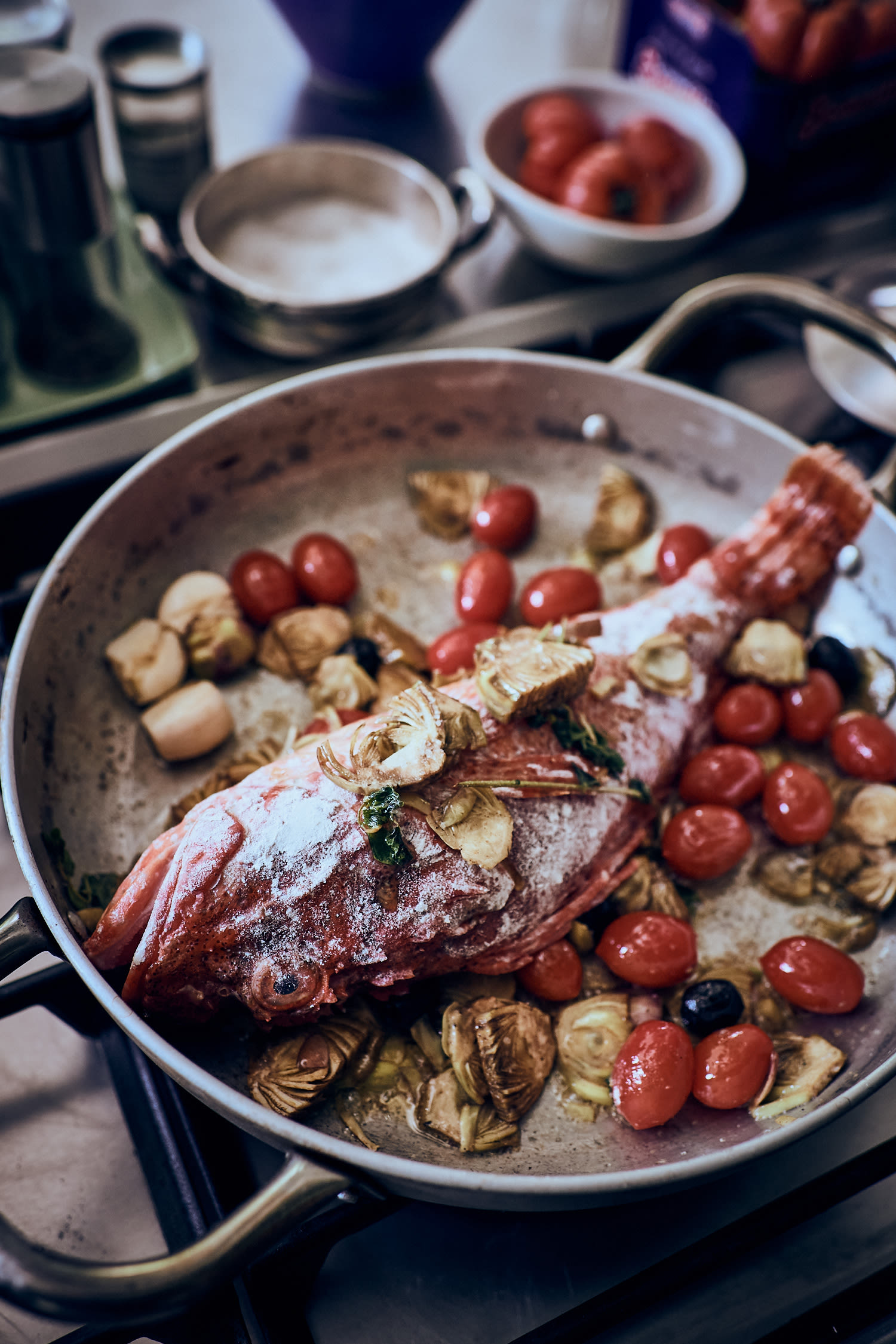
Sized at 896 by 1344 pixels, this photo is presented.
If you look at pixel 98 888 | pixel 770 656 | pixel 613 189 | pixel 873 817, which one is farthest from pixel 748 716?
pixel 613 189

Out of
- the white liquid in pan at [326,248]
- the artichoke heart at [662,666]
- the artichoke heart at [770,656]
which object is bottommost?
the artichoke heart at [770,656]

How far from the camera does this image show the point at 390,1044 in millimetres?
998

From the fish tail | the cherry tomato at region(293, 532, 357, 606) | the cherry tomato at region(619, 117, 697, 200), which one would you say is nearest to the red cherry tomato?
the fish tail

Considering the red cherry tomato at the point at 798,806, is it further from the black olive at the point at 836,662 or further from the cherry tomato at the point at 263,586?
the cherry tomato at the point at 263,586

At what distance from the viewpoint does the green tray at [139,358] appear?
1.44 metres

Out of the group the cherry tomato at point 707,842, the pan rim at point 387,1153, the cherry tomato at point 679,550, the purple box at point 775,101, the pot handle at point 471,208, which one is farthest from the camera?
the purple box at point 775,101

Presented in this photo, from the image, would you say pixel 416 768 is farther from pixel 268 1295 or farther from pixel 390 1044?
pixel 268 1295

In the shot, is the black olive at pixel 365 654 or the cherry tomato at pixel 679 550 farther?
the cherry tomato at pixel 679 550

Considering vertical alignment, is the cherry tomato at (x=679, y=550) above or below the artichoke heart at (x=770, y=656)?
above

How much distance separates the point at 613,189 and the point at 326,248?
0.46 m

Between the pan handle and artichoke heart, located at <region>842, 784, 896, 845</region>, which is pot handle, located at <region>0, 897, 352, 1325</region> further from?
the pan handle

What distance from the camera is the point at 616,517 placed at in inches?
55.1

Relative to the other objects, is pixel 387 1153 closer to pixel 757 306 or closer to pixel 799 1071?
pixel 799 1071

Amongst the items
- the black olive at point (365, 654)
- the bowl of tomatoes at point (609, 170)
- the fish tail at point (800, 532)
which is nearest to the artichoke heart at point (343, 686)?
the black olive at point (365, 654)
